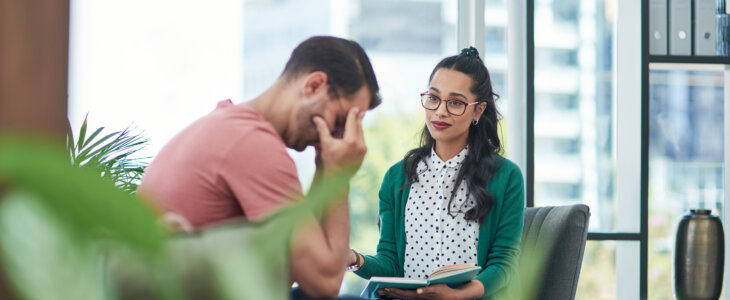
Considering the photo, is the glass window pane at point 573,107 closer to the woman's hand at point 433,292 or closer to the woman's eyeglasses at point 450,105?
the woman's eyeglasses at point 450,105

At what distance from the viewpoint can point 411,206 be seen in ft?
8.46

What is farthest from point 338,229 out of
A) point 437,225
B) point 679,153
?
point 679,153

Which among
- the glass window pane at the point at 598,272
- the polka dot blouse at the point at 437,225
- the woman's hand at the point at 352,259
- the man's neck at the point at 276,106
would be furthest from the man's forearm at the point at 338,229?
the glass window pane at the point at 598,272

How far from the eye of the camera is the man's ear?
142 centimetres

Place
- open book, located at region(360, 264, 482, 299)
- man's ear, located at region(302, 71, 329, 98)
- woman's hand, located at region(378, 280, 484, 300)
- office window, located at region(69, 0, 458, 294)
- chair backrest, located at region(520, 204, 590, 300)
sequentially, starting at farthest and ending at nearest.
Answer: office window, located at region(69, 0, 458, 294) → chair backrest, located at region(520, 204, 590, 300) → woman's hand, located at region(378, 280, 484, 300) → open book, located at region(360, 264, 482, 299) → man's ear, located at region(302, 71, 329, 98)

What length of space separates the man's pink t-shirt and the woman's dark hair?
1324mm

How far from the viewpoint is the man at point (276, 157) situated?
119 centimetres

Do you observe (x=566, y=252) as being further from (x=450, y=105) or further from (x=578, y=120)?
(x=578, y=120)

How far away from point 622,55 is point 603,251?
100 centimetres

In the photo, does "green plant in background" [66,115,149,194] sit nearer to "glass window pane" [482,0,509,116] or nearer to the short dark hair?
the short dark hair

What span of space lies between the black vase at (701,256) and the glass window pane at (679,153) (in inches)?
13.1

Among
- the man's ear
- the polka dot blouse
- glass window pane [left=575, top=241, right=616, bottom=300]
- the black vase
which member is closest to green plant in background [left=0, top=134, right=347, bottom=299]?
the man's ear

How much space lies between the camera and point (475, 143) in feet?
8.70

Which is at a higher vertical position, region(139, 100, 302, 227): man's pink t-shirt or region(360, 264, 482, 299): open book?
region(139, 100, 302, 227): man's pink t-shirt
